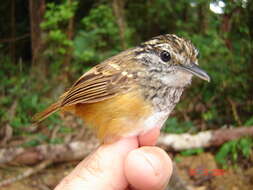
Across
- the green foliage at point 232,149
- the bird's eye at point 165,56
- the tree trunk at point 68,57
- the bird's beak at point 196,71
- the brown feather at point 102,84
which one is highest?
the bird's eye at point 165,56

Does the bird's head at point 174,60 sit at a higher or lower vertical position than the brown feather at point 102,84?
higher

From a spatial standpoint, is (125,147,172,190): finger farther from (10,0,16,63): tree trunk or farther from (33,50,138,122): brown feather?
(10,0,16,63): tree trunk

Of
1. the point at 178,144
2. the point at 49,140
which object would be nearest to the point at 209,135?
the point at 178,144

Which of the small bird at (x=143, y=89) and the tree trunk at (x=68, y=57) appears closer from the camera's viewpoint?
the small bird at (x=143, y=89)


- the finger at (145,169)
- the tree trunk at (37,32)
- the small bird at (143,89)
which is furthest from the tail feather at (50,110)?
the tree trunk at (37,32)

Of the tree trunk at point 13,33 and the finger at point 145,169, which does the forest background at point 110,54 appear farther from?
the finger at point 145,169

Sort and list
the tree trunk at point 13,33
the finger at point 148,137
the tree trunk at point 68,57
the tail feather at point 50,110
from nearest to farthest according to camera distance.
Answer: the finger at point 148,137 < the tail feather at point 50,110 < the tree trunk at point 68,57 < the tree trunk at point 13,33

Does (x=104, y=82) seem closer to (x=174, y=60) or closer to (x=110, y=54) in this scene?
(x=174, y=60)
